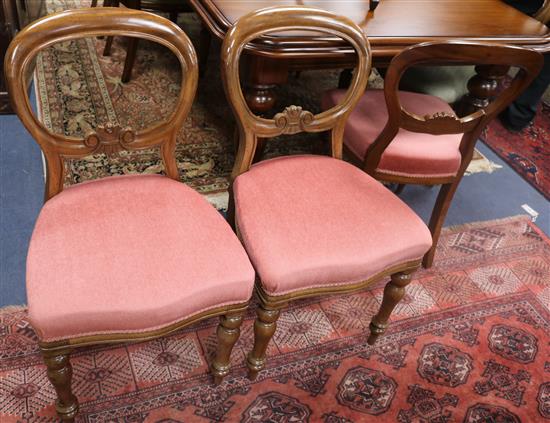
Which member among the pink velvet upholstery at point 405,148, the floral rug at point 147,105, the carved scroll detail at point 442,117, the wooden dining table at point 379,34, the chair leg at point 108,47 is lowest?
the floral rug at point 147,105

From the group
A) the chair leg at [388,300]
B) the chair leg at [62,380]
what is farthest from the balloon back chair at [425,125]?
the chair leg at [62,380]

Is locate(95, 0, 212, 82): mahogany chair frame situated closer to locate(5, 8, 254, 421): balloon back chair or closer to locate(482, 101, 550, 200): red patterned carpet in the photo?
locate(5, 8, 254, 421): balloon back chair

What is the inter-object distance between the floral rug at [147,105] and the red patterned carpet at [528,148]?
164mm

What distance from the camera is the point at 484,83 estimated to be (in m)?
1.68

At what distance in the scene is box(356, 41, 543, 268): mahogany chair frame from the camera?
1.31 metres

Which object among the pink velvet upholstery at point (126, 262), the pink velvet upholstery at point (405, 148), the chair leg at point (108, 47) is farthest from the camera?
the chair leg at point (108, 47)

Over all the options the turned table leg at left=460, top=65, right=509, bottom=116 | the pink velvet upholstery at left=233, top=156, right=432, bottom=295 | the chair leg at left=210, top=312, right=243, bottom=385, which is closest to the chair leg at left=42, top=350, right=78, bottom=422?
the chair leg at left=210, top=312, right=243, bottom=385

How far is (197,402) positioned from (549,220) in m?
1.67

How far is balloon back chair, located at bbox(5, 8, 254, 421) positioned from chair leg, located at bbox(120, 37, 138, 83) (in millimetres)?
1266

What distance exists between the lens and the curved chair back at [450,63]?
4.27 feet

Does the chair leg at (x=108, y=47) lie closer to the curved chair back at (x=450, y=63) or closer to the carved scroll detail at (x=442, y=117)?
the curved chair back at (x=450, y=63)

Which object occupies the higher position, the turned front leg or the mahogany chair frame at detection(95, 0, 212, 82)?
the turned front leg

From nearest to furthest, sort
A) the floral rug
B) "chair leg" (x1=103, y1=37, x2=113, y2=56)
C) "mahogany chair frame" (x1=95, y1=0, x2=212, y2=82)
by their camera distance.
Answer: the floral rug → "mahogany chair frame" (x1=95, y1=0, x2=212, y2=82) → "chair leg" (x1=103, y1=37, x2=113, y2=56)

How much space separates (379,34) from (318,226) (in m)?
0.65
